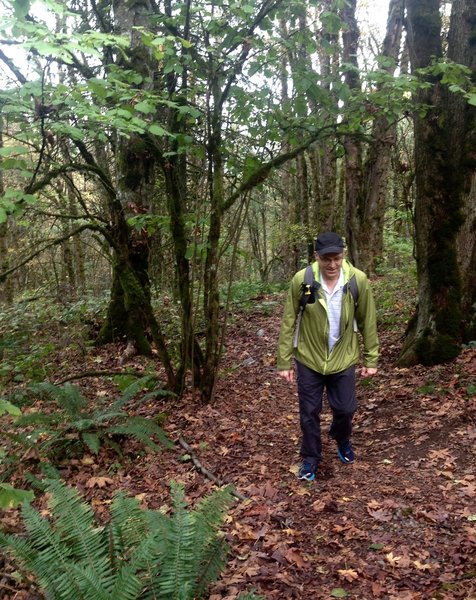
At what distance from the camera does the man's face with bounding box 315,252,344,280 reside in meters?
4.19

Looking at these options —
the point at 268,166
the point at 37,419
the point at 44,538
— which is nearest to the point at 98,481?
the point at 37,419

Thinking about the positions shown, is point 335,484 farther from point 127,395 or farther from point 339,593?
point 127,395

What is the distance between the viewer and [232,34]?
16.6ft

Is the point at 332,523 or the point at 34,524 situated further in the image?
the point at 332,523

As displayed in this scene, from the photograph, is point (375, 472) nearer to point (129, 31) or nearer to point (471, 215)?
point (471, 215)

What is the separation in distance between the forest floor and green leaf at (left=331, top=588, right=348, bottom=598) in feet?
0.04

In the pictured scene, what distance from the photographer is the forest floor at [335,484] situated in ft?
10.4

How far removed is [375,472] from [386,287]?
26.0 ft

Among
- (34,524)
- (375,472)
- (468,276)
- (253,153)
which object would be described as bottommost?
(375,472)

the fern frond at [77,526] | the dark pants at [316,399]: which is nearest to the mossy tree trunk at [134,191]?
the dark pants at [316,399]

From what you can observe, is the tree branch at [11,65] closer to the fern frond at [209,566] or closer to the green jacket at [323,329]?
the green jacket at [323,329]

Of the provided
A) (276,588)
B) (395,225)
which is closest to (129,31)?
(276,588)

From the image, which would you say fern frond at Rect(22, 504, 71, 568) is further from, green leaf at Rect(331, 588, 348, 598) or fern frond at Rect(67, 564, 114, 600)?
green leaf at Rect(331, 588, 348, 598)

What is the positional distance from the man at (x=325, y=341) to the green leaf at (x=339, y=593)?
1.44 metres
